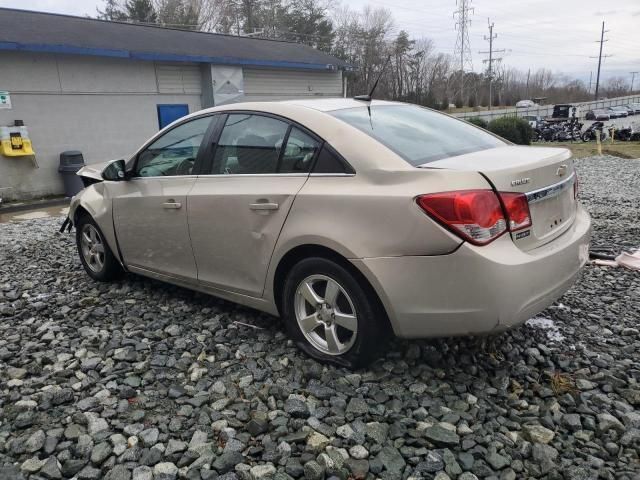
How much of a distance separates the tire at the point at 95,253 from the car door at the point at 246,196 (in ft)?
4.64

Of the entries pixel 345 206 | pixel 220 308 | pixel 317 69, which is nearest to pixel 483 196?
pixel 345 206

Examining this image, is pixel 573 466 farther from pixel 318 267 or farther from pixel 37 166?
pixel 37 166

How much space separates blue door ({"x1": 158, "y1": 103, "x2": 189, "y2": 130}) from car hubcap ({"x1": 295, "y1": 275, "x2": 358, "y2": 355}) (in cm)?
1169

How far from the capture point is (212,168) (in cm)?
367

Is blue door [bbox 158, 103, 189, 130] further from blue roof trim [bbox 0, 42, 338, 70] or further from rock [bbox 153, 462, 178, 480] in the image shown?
rock [bbox 153, 462, 178, 480]

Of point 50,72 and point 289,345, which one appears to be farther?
point 50,72

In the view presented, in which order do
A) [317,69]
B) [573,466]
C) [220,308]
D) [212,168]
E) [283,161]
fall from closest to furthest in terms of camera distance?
[573,466], [283,161], [212,168], [220,308], [317,69]

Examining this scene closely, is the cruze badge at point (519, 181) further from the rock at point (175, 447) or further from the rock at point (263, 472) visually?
the rock at point (175, 447)

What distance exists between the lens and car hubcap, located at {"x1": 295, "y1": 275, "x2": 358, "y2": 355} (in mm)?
2961

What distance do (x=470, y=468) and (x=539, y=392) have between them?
78 centimetres

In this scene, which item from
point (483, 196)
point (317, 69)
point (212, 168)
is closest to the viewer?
point (483, 196)

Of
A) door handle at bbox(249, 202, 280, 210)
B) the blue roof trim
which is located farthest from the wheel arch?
the blue roof trim

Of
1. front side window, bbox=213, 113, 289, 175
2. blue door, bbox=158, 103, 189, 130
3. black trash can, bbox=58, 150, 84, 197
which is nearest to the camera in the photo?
front side window, bbox=213, 113, 289, 175

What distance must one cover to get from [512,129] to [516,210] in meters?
17.2
